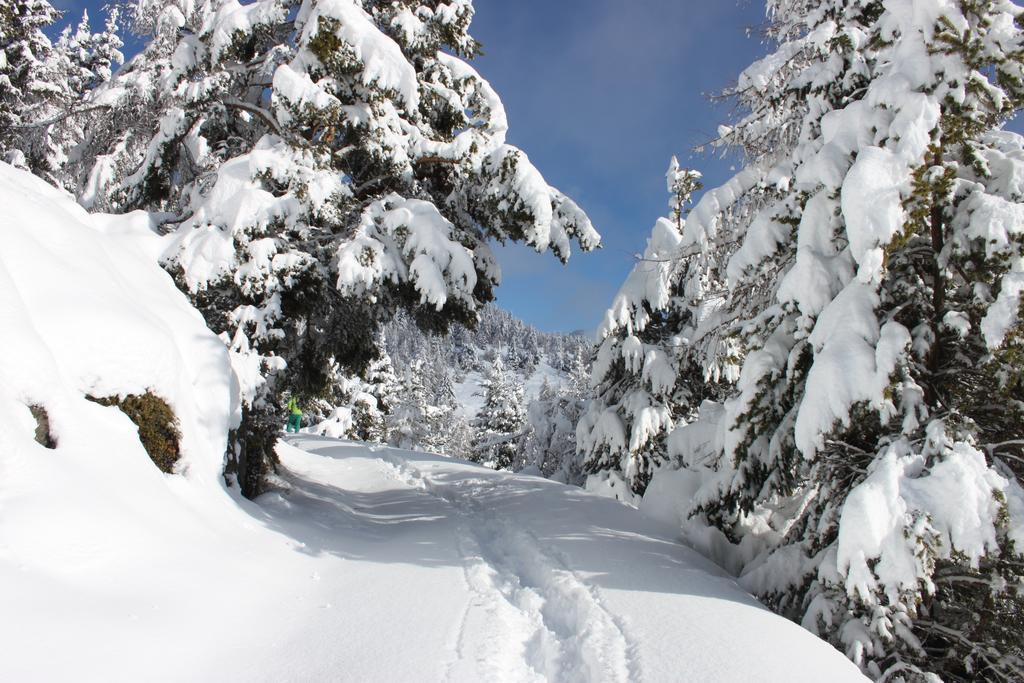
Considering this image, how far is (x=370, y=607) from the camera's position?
192 inches

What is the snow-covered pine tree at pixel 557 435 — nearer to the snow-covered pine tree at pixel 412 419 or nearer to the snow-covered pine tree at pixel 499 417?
the snow-covered pine tree at pixel 499 417

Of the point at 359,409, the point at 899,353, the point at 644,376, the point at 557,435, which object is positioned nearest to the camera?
the point at 899,353

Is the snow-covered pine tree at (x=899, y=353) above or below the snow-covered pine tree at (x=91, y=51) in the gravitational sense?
below

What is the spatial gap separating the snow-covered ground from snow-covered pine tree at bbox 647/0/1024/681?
3.20 ft

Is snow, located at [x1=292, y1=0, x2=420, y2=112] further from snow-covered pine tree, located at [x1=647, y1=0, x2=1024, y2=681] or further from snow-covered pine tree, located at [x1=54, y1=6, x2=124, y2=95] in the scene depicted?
snow-covered pine tree, located at [x1=54, y1=6, x2=124, y2=95]

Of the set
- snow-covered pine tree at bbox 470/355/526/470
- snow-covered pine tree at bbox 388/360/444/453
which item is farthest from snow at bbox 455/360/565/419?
snow-covered pine tree at bbox 470/355/526/470

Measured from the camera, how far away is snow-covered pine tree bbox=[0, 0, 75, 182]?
1733 centimetres

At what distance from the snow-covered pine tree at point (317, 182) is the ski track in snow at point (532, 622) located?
11.2 ft

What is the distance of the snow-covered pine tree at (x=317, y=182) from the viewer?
798 cm

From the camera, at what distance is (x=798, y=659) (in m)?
4.23

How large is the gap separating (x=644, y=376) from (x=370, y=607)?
847cm

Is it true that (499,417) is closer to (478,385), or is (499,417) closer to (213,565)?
(213,565)

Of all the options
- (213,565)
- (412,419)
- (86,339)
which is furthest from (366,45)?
(412,419)

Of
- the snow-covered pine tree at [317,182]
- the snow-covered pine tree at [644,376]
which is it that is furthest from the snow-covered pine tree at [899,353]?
the snow-covered pine tree at [644,376]
